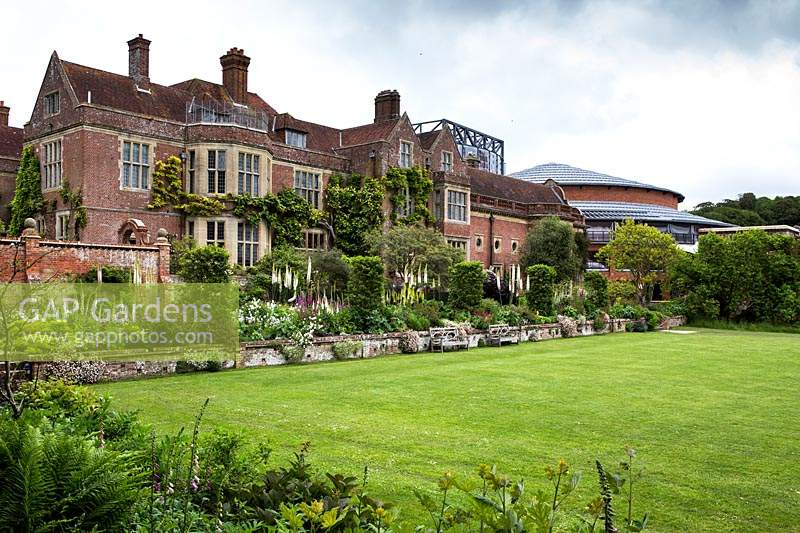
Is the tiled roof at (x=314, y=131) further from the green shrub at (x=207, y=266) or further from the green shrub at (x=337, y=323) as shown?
the green shrub at (x=337, y=323)

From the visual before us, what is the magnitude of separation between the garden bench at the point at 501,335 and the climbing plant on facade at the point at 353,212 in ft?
38.2

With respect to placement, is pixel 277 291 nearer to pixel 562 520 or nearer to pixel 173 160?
pixel 173 160

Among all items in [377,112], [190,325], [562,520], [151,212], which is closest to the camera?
[562,520]

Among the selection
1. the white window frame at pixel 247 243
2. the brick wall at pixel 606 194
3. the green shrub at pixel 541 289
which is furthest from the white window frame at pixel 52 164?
the brick wall at pixel 606 194

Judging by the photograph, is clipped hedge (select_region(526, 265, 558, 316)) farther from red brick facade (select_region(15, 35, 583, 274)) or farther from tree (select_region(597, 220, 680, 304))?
tree (select_region(597, 220, 680, 304))

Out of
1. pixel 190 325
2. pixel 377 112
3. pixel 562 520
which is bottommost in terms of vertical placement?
pixel 562 520

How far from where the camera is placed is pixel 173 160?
27266 millimetres

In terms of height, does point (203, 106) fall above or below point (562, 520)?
above

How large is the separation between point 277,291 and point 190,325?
8.12 meters

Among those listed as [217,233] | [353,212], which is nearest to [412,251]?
[353,212]

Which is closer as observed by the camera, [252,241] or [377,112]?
Result: [252,241]

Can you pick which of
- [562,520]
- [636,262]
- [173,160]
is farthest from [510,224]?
[562,520]

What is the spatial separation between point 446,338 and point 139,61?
18397mm

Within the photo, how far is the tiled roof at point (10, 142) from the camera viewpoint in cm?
3171
